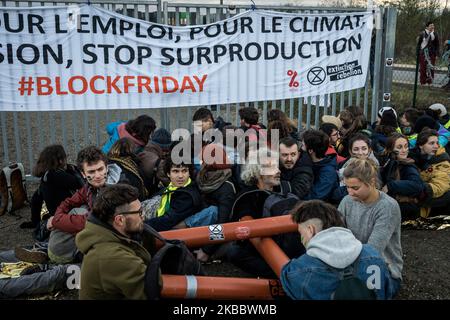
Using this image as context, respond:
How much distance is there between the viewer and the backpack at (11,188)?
611 centimetres

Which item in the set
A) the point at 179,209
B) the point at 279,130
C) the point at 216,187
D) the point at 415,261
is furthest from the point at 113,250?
the point at 279,130

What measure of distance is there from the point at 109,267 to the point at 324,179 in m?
3.03

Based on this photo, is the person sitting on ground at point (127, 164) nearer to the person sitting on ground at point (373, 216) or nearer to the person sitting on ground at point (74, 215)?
the person sitting on ground at point (74, 215)

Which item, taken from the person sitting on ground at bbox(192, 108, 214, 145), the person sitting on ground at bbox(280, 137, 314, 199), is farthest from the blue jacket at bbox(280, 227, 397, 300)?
the person sitting on ground at bbox(192, 108, 214, 145)

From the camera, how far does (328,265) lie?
9.66 feet

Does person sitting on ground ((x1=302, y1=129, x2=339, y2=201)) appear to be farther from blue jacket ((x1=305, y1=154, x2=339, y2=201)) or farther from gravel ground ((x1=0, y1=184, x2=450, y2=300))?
gravel ground ((x1=0, y1=184, x2=450, y2=300))

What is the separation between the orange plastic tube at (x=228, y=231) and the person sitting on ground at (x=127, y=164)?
115 centimetres

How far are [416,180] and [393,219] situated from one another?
5.65 ft

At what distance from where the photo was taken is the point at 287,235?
14.1 ft

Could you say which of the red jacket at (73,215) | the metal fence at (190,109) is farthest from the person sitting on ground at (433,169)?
the red jacket at (73,215)

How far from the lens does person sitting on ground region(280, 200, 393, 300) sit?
2947mm

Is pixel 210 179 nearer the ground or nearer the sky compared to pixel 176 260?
nearer the sky

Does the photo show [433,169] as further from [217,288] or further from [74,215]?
[74,215]

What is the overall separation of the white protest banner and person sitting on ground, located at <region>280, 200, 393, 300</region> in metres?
4.43
